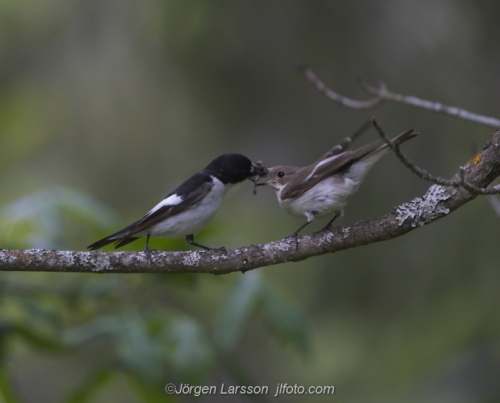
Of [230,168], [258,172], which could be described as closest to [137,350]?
[230,168]

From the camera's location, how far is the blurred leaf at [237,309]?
3.43 meters

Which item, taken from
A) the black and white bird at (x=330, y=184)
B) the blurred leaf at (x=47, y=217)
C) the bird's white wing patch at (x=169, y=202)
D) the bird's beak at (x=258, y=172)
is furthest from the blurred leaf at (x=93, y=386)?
the bird's beak at (x=258, y=172)

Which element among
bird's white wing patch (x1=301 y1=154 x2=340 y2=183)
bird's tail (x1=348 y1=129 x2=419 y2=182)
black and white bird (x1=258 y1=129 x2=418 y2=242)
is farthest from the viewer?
bird's white wing patch (x1=301 y1=154 x2=340 y2=183)

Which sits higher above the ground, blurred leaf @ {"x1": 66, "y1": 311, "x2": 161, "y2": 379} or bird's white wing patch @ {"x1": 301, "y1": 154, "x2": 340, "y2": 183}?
bird's white wing patch @ {"x1": 301, "y1": 154, "x2": 340, "y2": 183}

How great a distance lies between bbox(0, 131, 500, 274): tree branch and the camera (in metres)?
2.77

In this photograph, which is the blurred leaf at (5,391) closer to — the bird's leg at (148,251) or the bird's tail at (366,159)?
the bird's leg at (148,251)

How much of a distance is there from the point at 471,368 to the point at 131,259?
314 cm

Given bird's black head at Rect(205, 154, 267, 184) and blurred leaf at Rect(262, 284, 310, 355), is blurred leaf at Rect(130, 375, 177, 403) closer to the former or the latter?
blurred leaf at Rect(262, 284, 310, 355)

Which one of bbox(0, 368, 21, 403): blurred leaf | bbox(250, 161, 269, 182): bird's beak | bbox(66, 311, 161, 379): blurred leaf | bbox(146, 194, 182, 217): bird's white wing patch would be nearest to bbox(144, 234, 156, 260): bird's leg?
bbox(146, 194, 182, 217): bird's white wing patch

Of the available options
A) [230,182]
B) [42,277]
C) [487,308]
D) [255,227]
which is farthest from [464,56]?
[42,277]

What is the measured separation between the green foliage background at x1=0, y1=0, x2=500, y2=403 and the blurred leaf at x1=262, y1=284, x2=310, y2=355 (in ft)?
0.05

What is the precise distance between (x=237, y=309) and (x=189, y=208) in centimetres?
78

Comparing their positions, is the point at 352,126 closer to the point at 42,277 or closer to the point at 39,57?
Result: the point at 42,277

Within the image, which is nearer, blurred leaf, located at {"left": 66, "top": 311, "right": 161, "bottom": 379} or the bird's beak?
blurred leaf, located at {"left": 66, "top": 311, "right": 161, "bottom": 379}
